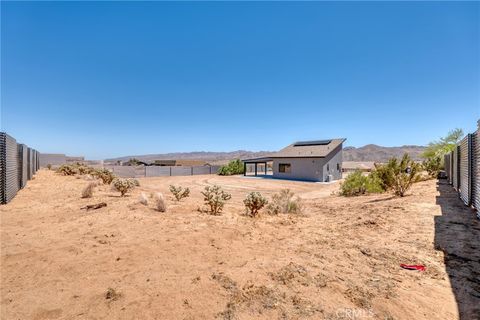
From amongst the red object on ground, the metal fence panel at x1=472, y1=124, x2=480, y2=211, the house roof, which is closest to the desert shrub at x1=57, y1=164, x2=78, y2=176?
the house roof

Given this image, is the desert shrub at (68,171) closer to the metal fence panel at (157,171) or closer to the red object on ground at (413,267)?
the metal fence panel at (157,171)

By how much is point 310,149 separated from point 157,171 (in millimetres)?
21322

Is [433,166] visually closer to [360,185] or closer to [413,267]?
[360,185]

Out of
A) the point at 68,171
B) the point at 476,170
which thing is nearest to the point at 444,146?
the point at 476,170

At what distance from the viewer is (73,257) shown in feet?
14.8

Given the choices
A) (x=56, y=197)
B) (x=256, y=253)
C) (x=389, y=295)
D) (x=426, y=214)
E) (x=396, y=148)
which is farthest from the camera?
(x=396, y=148)

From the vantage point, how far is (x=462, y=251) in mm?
4867

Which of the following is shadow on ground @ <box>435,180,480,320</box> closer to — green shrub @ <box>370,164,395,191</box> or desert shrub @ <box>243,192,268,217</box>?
green shrub @ <box>370,164,395,191</box>

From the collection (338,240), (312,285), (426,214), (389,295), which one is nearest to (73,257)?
(312,285)

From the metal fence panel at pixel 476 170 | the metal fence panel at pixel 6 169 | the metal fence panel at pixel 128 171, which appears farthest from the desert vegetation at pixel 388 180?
the metal fence panel at pixel 128 171

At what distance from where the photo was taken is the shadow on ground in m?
3.29

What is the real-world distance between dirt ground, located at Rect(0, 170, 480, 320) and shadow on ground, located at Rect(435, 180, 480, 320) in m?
0.02

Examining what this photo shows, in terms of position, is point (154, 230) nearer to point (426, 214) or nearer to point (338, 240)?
point (338, 240)

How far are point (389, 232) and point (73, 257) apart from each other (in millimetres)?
7094
